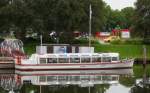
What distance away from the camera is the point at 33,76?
7550 centimetres

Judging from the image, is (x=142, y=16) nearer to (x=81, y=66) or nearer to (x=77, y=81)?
(x=81, y=66)

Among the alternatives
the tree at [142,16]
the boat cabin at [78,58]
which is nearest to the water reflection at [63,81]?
the boat cabin at [78,58]

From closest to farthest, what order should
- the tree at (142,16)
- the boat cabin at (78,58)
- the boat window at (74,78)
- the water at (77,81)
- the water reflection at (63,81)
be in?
the water at (77,81), the water reflection at (63,81), the boat window at (74,78), the boat cabin at (78,58), the tree at (142,16)

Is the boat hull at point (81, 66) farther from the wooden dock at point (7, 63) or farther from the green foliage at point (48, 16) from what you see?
the green foliage at point (48, 16)

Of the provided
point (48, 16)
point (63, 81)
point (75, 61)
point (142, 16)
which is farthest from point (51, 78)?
point (142, 16)

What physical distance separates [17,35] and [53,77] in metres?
37.9

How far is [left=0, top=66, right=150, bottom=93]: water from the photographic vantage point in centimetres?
5909

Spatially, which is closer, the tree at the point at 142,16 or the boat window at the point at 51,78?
the boat window at the point at 51,78

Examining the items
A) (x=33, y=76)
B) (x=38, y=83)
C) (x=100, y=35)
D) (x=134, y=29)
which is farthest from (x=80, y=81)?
(x=100, y=35)

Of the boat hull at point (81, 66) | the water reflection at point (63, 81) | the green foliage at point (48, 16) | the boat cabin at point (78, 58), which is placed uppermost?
the green foliage at point (48, 16)

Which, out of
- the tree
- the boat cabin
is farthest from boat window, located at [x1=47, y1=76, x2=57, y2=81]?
the tree

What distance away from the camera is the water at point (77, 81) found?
5909 cm

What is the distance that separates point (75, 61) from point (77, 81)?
1526cm

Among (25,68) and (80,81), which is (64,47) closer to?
(25,68)
